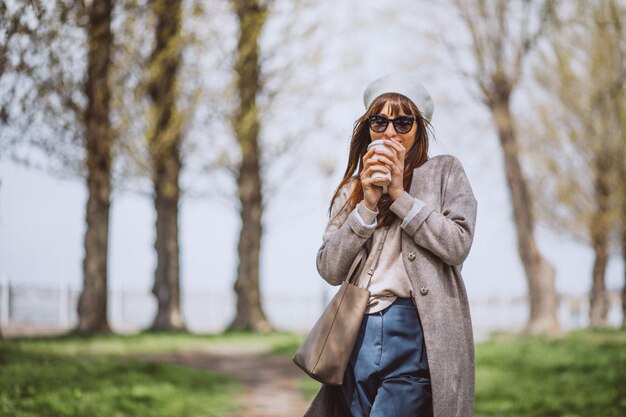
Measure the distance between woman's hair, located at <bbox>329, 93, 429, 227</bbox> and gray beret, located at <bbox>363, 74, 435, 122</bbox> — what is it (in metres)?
0.02

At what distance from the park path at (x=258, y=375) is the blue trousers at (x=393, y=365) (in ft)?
16.0

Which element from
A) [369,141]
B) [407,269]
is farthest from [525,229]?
[407,269]

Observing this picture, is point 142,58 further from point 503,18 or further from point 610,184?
point 610,184

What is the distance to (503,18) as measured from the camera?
14805 millimetres

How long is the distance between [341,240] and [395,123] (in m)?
0.44

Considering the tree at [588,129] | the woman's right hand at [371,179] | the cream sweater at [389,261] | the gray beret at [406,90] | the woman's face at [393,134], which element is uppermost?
the tree at [588,129]

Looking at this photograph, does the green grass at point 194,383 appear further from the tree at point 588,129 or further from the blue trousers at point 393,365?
the tree at point 588,129

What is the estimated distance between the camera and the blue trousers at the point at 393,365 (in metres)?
2.38

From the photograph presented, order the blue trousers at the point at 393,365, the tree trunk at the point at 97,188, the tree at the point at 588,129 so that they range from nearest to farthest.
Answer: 1. the blue trousers at the point at 393,365
2. the tree trunk at the point at 97,188
3. the tree at the point at 588,129

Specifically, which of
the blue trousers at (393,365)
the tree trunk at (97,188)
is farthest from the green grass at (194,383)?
the blue trousers at (393,365)

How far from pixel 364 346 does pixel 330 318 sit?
0.46 ft

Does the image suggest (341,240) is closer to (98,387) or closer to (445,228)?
(445,228)

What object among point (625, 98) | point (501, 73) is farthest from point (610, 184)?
point (501, 73)

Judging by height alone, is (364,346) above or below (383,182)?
below
